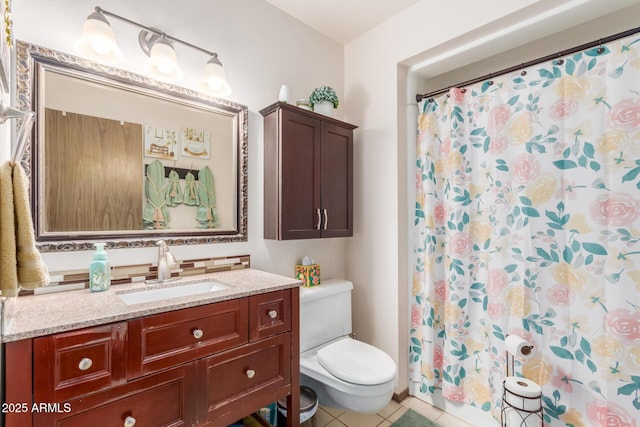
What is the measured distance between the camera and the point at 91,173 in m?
1.34

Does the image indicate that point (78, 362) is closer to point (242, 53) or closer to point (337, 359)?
point (337, 359)

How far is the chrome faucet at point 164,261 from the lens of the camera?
4.64 feet

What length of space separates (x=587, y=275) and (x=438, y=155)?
1.04m

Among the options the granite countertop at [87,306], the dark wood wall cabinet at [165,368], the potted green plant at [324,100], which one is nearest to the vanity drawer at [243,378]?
the dark wood wall cabinet at [165,368]

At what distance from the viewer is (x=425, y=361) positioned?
78.5 inches

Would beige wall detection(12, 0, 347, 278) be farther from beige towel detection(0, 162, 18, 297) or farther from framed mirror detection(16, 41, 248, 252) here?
beige towel detection(0, 162, 18, 297)

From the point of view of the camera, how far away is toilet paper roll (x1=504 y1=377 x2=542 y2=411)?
4.84 ft

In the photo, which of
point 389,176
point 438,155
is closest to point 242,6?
point 389,176

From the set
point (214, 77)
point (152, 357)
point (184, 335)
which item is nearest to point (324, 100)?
point (214, 77)

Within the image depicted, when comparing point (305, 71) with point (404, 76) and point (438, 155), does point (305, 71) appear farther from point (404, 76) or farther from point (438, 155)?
point (438, 155)

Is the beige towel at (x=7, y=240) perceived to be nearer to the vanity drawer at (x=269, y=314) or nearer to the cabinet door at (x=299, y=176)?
the vanity drawer at (x=269, y=314)

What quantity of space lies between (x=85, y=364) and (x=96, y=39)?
1262 mm

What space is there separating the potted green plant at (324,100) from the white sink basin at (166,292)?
130cm

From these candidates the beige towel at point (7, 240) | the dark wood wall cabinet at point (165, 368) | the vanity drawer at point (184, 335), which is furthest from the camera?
the vanity drawer at point (184, 335)
